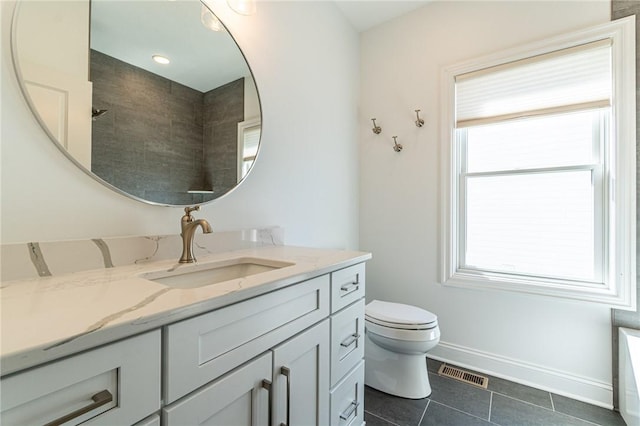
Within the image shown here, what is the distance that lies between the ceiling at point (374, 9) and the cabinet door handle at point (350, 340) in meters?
2.32

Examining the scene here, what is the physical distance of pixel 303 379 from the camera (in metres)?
0.93

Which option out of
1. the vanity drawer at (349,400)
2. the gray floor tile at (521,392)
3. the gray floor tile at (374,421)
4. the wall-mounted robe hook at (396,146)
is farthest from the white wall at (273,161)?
the gray floor tile at (521,392)

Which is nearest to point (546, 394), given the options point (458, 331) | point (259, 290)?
point (458, 331)

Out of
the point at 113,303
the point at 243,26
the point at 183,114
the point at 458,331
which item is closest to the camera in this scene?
the point at 113,303

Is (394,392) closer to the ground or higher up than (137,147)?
closer to the ground

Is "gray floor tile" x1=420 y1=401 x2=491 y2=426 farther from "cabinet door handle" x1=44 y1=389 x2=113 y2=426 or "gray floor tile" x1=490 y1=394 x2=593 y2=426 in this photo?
"cabinet door handle" x1=44 y1=389 x2=113 y2=426

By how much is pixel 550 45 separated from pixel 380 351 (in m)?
2.20

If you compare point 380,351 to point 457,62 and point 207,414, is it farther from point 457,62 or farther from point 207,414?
point 457,62

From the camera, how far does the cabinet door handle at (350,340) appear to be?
3.81ft

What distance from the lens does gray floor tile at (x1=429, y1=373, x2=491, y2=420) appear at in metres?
1.56

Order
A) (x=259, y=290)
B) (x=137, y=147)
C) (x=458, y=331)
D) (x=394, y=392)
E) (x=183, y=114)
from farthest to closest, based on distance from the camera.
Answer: (x=458, y=331) → (x=394, y=392) → (x=183, y=114) → (x=137, y=147) → (x=259, y=290)

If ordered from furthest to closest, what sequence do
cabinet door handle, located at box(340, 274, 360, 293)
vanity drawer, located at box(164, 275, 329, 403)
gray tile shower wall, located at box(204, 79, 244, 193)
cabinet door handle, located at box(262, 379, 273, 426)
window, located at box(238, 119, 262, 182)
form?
1. window, located at box(238, 119, 262, 182)
2. gray tile shower wall, located at box(204, 79, 244, 193)
3. cabinet door handle, located at box(340, 274, 360, 293)
4. cabinet door handle, located at box(262, 379, 273, 426)
5. vanity drawer, located at box(164, 275, 329, 403)

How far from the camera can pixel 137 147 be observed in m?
1.05

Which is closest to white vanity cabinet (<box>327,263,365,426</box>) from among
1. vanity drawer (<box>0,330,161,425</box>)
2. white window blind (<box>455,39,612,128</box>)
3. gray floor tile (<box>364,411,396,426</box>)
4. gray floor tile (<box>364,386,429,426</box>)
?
gray floor tile (<box>364,411,396,426</box>)
